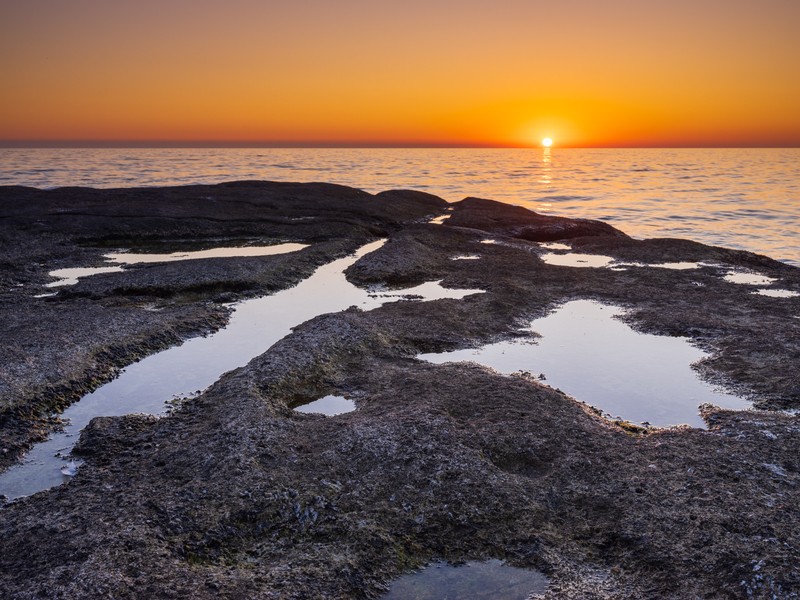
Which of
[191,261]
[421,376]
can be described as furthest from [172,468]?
[191,261]

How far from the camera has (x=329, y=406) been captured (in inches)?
502

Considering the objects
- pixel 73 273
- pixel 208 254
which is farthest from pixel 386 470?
pixel 208 254

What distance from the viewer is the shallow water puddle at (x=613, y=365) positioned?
42.6 feet

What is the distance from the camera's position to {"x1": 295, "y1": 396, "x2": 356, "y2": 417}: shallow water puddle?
40.9 feet

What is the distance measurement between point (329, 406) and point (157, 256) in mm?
20826

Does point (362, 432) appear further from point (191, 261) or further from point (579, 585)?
point (191, 261)

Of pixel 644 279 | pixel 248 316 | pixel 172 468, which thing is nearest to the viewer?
pixel 172 468

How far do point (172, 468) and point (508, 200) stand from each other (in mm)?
69500

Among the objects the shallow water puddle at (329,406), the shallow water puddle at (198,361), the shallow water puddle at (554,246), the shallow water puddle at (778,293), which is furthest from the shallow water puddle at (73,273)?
the shallow water puddle at (778,293)

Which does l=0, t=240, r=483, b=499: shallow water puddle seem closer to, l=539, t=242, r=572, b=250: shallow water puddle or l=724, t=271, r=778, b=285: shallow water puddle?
l=724, t=271, r=778, b=285: shallow water puddle

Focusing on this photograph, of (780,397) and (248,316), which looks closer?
(780,397)

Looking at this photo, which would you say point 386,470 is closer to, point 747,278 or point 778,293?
point 778,293

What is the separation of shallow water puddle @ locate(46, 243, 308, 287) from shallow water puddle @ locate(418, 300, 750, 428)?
16.0 meters

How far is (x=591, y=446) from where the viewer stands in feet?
34.4
